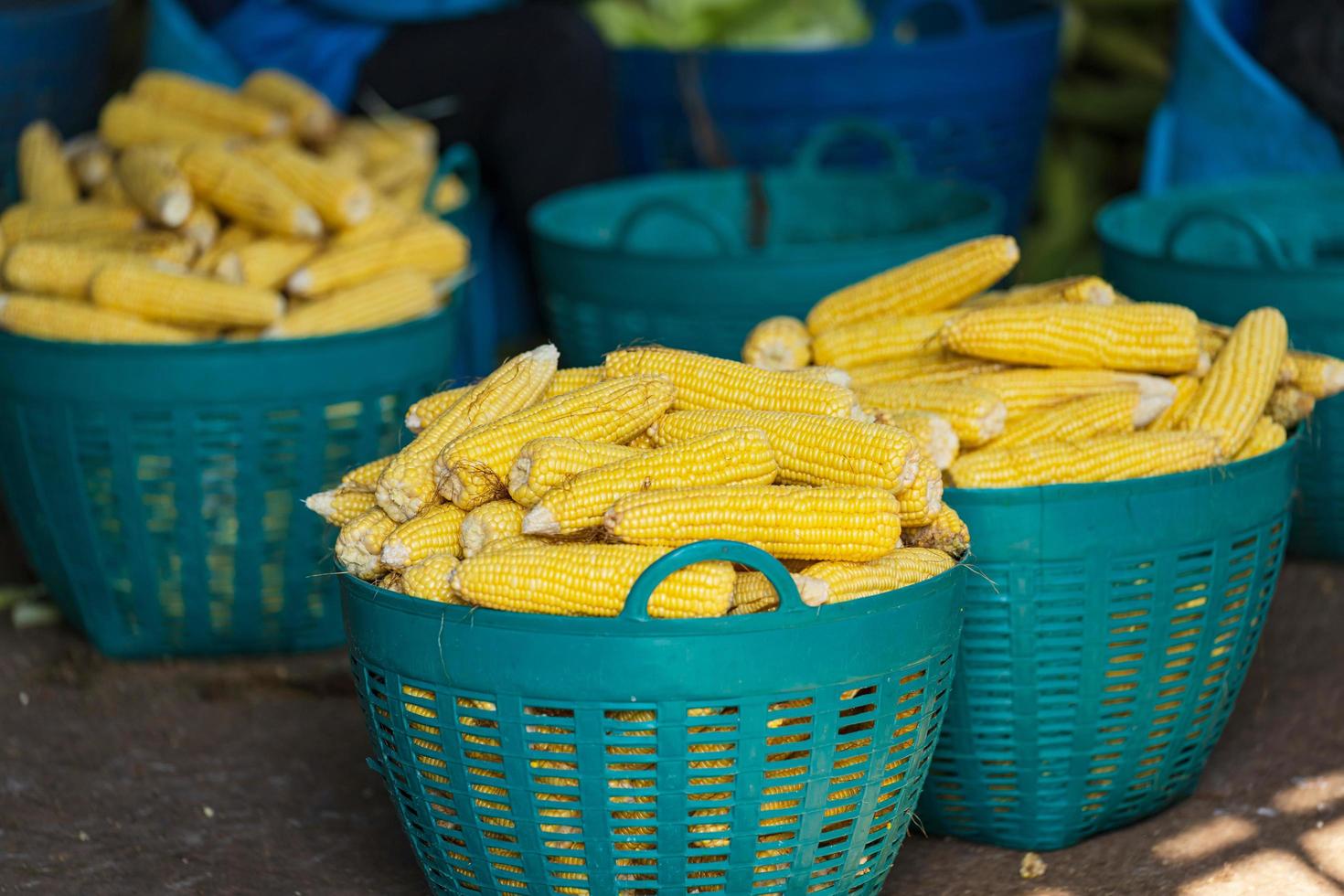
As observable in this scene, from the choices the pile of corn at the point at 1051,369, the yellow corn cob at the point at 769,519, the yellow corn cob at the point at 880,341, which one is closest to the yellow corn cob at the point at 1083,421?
the pile of corn at the point at 1051,369

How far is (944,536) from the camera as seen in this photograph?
2.10 m

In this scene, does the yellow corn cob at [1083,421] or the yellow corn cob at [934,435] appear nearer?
the yellow corn cob at [934,435]

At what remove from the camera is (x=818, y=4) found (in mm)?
5367

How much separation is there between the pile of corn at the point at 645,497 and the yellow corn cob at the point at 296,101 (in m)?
1.90

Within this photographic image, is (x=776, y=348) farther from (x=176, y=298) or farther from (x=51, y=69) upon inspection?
(x=51, y=69)

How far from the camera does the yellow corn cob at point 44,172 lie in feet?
12.2

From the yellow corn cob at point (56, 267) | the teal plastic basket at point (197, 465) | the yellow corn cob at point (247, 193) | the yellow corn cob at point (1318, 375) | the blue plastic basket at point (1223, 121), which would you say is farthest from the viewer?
the blue plastic basket at point (1223, 121)

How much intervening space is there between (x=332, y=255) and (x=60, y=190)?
852 mm

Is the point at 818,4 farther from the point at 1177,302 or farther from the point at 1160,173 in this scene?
the point at 1177,302

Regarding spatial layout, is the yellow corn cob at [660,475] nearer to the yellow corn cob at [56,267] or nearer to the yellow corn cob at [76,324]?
the yellow corn cob at [76,324]

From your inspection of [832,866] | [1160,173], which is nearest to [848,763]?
[832,866]

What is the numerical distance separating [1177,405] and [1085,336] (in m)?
0.19

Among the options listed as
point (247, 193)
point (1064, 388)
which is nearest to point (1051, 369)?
point (1064, 388)

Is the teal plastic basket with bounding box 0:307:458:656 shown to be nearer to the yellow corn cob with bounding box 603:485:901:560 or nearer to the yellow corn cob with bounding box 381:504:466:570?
the yellow corn cob with bounding box 381:504:466:570
